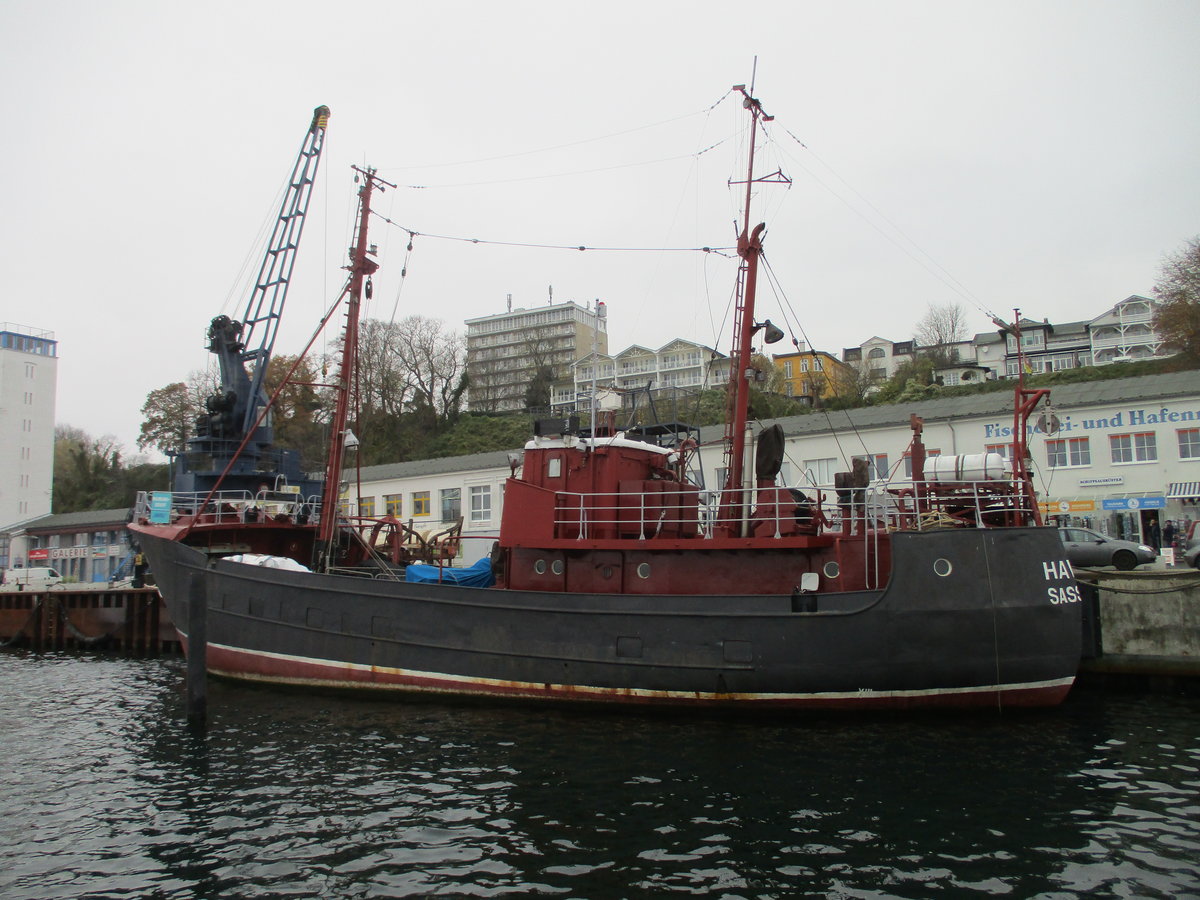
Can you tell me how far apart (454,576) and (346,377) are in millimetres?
5402

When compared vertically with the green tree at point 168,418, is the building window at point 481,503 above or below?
below

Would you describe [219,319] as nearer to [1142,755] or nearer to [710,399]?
[710,399]

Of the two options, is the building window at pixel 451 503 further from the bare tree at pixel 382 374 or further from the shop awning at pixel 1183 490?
the shop awning at pixel 1183 490

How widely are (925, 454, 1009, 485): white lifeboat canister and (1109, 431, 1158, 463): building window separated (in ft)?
57.5

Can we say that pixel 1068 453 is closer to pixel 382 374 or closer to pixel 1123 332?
pixel 382 374

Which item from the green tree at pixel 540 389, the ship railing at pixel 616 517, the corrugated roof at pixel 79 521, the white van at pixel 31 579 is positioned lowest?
the white van at pixel 31 579

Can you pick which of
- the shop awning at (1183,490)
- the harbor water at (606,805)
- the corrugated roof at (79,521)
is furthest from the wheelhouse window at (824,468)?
the corrugated roof at (79,521)

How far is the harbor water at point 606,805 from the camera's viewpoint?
23.4 feet

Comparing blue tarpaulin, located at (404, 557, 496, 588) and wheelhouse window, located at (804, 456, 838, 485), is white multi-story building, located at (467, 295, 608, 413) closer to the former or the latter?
wheelhouse window, located at (804, 456, 838, 485)

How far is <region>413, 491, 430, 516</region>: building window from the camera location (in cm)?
3866

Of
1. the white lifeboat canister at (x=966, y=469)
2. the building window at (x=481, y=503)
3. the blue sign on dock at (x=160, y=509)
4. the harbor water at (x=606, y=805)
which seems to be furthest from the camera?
the building window at (x=481, y=503)

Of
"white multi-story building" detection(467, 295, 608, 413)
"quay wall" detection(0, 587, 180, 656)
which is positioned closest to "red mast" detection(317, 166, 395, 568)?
"quay wall" detection(0, 587, 180, 656)

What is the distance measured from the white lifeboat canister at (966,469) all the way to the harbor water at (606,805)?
349 cm

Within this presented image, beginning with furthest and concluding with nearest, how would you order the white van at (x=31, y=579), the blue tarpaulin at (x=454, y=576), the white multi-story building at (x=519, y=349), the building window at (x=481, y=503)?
the white multi-story building at (x=519, y=349), the building window at (x=481, y=503), the white van at (x=31, y=579), the blue tarpaulin at (x=454, y=576)
